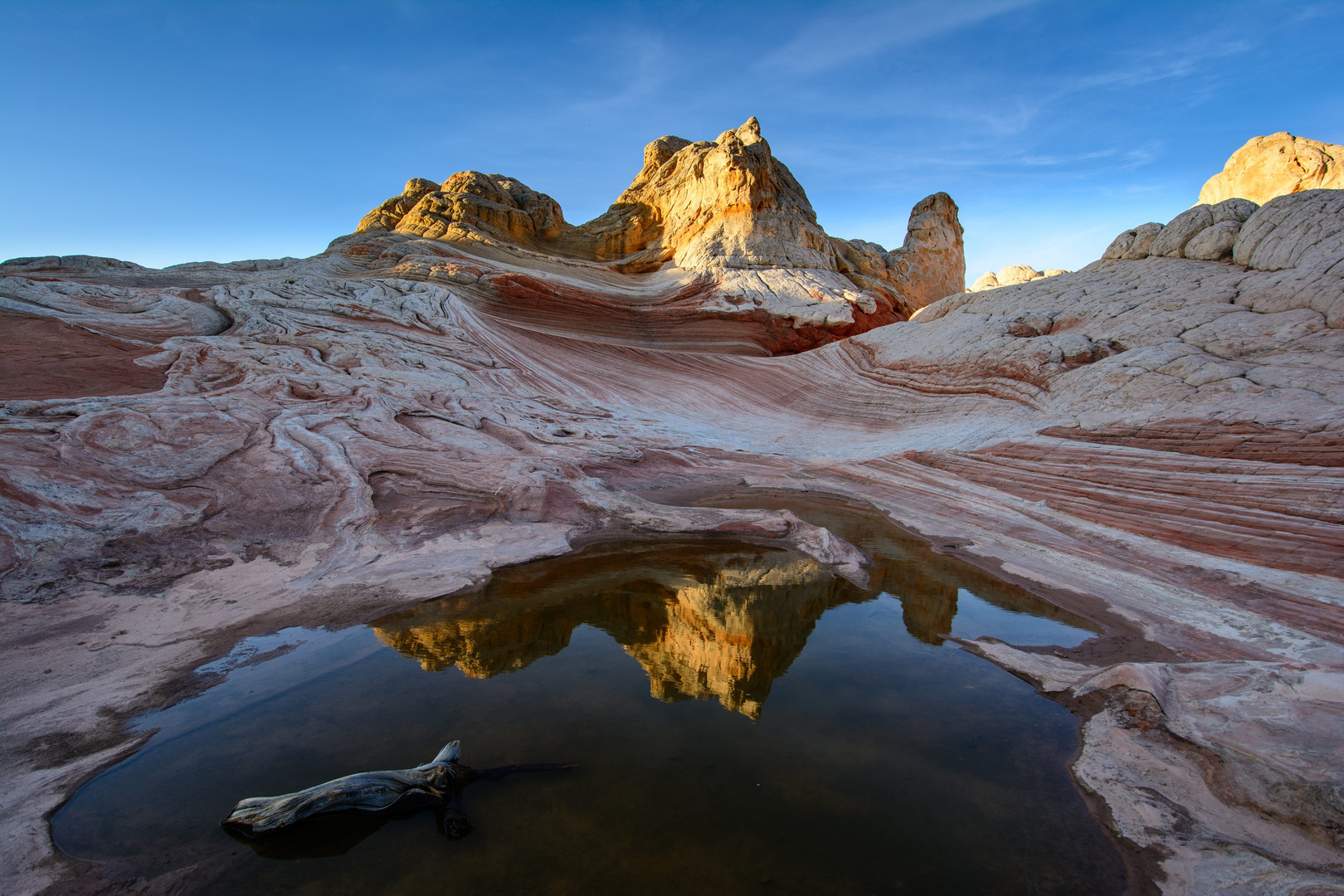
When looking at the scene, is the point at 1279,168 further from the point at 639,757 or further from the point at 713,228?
the point at 639,757

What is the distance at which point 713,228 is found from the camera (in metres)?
19.2

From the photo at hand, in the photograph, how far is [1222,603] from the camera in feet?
13.6

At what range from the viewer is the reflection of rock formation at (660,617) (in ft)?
11.1

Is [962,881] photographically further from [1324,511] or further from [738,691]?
[1324,511]

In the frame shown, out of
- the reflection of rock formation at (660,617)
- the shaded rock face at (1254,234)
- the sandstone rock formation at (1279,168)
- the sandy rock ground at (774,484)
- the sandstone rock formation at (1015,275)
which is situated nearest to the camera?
the sandy rock ground at (774,484)

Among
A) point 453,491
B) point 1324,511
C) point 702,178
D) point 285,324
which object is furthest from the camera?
point 702,178

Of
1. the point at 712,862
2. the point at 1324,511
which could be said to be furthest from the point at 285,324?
the point at 1324,511

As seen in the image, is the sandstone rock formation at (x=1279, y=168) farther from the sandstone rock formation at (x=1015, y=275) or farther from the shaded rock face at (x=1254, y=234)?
the sandstone rock formation at (x=1015, y=275)

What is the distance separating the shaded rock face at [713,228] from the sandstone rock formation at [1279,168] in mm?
8579

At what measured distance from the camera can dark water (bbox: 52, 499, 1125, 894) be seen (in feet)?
6.64

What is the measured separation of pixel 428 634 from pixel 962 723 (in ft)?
10.1

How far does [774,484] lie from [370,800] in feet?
20.6

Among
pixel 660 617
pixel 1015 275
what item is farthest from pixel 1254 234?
pixel 1015 275

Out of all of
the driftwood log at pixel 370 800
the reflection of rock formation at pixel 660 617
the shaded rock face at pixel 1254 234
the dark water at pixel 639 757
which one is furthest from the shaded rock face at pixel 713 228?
the driftwood log at pixel 370 800
